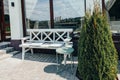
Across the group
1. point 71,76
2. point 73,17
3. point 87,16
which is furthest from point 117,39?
point 87,16

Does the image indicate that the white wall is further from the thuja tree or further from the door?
the thuja tree

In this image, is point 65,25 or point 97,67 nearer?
point 97,67

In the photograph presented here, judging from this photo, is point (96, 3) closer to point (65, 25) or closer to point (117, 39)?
point (117, 39)

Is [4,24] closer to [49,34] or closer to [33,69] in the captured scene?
[49,34]

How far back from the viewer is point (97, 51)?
4.10 metres

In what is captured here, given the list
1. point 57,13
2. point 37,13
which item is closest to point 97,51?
point 57,13

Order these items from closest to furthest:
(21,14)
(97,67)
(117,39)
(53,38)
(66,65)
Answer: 1. (97,67)
2. (66,65)
3. (117,39)
4. (53,38)
5. (21,14)

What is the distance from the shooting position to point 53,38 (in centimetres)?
823

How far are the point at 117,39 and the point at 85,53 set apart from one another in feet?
11.9

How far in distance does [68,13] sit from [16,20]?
210 cm

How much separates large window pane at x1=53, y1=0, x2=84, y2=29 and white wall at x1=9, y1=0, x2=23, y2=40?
143cm

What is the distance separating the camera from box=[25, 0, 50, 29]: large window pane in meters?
8.59

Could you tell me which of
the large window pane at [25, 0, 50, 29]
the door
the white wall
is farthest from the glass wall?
the door

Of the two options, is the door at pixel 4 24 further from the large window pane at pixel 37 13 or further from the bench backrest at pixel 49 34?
the bench backrest at pixel 49 34
